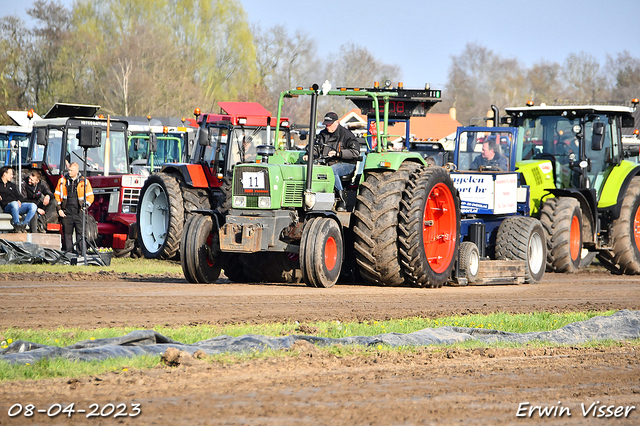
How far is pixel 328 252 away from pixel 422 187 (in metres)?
1.56

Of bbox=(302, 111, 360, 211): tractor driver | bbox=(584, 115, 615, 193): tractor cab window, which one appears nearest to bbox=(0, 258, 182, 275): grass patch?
bbox=(302, 111, 360, 211): tractor driver

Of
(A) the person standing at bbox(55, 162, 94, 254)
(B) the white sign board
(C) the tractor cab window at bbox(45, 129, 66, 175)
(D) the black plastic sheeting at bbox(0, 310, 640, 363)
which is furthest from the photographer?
(C) the tractor cab window at bbox(45, 129, 66, 175)

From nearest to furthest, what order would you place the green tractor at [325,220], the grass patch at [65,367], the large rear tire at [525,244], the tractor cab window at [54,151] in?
1. the grass patch at [65,367]
2. the green tractor at [325,220]
3. the large rear tire at [525,244]
4. the tractor cab window at [54,151]

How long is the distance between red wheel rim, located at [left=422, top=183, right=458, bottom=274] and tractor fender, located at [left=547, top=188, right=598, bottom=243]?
12.1ft

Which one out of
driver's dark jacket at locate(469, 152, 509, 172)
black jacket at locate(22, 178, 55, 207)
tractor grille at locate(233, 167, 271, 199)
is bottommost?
black jacket at locate(22, 178, 55, 207)

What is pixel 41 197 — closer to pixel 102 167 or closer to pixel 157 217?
pixel 102 167

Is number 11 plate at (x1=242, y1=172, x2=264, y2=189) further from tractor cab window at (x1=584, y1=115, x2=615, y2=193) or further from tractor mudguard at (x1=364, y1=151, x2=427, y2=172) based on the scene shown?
tractor cab window at (x1=584, y1=115, x2=615, y2=193)

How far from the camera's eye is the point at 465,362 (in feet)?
18.3

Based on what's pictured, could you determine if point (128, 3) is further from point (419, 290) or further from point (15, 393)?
point (15, 393)

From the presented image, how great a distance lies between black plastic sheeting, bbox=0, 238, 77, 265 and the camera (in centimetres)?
1315

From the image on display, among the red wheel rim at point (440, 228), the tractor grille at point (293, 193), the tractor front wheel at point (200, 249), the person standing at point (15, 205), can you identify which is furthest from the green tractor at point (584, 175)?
the person standing at point (15, 205)

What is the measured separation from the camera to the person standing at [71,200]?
45.1 feet

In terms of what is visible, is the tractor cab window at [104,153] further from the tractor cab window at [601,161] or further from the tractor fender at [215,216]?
the tractor cab window at [601,161]

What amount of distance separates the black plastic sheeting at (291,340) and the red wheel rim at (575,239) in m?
6.63
